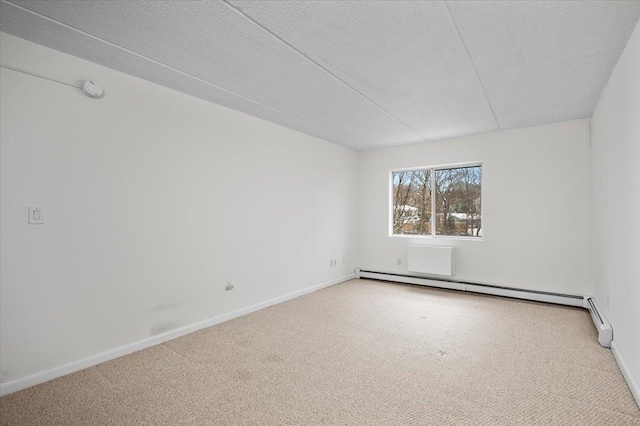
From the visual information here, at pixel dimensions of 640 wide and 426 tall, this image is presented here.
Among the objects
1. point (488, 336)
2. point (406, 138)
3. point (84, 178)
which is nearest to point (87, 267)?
point (84, 178)

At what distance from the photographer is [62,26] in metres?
2.07

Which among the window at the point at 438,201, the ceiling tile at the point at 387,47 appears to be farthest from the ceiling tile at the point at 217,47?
the window at the point at 438,201

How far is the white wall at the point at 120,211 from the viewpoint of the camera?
222 centimetres

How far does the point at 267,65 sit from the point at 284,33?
0.49 metres

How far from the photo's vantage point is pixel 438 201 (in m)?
5.36

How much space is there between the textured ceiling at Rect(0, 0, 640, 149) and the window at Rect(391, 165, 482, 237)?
1.65 metres

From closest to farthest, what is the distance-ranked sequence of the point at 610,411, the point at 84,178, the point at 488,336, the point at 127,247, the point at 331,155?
1. the point at 610,411
2. the point at 84,178
3. the point at 127,247
4. the point at 488,336
5. the point at 331,155

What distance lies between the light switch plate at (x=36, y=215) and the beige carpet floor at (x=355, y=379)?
116 centimetres

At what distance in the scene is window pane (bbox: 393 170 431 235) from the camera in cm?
547

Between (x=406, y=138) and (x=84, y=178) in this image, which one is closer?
(x=84, y=178)

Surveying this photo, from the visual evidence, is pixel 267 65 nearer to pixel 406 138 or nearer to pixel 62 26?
pixel 62 26

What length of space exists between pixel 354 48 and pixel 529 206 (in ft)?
11.5

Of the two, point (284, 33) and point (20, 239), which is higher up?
point (284, 33)

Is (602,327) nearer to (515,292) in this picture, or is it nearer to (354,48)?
(515,292)
